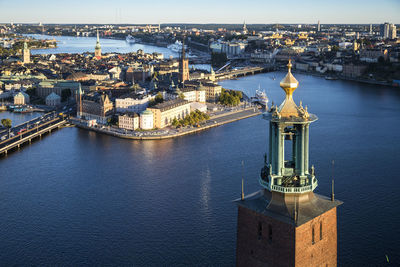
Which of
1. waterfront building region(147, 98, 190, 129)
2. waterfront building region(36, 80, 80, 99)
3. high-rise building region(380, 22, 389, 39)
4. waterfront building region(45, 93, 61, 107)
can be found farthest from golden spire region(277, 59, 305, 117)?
high-rise building region(380, 22, 389, 39)

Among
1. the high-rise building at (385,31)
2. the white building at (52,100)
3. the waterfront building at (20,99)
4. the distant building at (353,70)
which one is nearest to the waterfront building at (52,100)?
the white building at (52,100)

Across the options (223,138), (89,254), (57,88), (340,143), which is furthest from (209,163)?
(57,88)

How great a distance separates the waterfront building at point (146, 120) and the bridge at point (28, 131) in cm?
334

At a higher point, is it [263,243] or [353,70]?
[353,70]

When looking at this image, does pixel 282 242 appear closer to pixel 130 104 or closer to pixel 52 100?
pixel 130 104

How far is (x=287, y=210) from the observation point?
3.04 metres

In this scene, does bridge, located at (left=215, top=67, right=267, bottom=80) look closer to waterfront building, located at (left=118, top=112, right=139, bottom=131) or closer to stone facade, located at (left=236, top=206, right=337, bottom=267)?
waterfront building, located at (left=118, top=112, right=139, bottom=131)

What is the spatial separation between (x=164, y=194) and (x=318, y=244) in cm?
747

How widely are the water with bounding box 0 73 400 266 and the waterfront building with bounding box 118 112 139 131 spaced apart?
3.93ft

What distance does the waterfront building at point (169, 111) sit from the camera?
17.6m

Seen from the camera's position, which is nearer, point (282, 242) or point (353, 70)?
point (282, 242)

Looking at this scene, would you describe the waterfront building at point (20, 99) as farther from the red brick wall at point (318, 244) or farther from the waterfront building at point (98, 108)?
the red brick wall at point (318, 244)

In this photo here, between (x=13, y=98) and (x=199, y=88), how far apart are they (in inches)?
362

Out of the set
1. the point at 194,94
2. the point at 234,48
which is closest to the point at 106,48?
the point at 234,48
